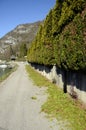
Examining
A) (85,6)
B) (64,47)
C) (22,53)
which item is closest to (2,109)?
(64,47)

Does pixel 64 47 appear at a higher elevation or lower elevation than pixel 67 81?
higher

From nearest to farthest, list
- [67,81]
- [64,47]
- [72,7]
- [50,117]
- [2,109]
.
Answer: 1. [50,117]
2. [2,109]
3. [72,7]
4. [64,47]
5. [67,81]

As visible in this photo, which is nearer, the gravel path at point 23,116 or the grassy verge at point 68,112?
the grassy verge at point 68,112

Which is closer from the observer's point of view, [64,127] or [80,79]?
[64,127]

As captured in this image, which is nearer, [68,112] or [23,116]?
[23,116]

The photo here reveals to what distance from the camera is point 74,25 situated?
51.7 ft

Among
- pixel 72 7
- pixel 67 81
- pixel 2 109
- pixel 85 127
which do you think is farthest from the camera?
pixel 67 81

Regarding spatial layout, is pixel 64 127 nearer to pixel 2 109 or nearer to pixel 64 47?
pixel 2 109

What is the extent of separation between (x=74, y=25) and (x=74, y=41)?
99 centimetres

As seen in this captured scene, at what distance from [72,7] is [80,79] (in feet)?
15.3

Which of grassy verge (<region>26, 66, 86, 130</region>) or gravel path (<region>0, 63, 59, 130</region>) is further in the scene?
gravel path (<region>0, 63, 59, 130</region>)

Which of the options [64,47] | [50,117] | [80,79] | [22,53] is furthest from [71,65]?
[22,53]

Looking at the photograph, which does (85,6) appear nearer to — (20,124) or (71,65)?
(71,65)

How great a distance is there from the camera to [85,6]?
587 inches
